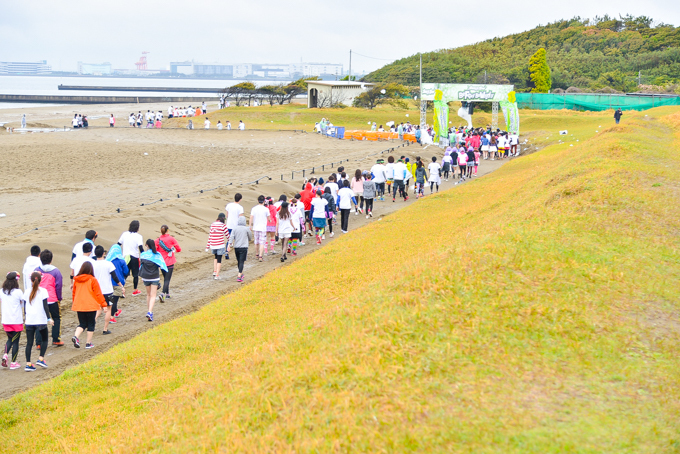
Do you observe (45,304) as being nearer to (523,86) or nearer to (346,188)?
(346,188)

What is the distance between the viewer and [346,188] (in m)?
16.2

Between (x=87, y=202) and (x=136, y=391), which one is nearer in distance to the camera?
(x=136, y=391)

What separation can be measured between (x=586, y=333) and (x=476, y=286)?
131cm

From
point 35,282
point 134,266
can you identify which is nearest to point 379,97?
point 134,266

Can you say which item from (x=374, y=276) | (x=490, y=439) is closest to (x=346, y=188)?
(x=374, y=276)

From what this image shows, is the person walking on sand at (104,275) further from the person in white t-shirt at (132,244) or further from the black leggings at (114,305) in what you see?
the person in white t-shirt at (132,244)

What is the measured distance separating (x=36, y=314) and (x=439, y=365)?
6.31 meters

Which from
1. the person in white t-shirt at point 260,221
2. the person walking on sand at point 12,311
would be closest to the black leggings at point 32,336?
the person walking on sand at point 12,311

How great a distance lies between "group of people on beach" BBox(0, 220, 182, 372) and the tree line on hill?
2343 inches

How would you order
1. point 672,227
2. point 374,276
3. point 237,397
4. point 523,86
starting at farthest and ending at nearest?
point 523,86, point 374,276, point 672,227, point 237,397

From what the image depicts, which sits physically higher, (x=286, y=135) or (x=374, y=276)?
(x=286, y=135)

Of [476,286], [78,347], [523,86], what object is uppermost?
[523,86]

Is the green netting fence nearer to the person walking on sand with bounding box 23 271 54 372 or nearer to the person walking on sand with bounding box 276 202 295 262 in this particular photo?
the person walking on sand with bounding box 276 202 295 262

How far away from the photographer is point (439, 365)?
522 centimetres
